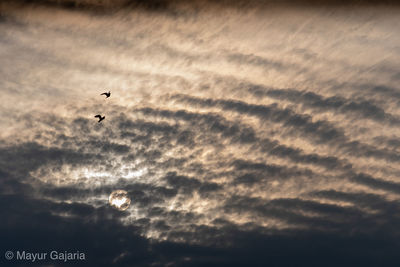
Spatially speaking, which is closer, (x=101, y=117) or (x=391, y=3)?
(x=391, y=3)

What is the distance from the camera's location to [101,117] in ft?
174

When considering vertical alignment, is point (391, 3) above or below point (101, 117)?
below

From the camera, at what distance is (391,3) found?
30.4 metres

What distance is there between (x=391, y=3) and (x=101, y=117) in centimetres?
3624
